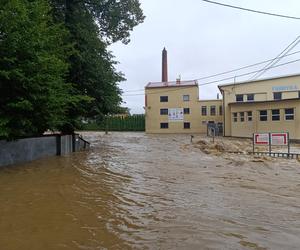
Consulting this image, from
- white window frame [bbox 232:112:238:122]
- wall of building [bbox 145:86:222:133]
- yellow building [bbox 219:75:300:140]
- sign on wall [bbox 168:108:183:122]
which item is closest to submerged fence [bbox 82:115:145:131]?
wall of building [bbox 145:86:222:133]

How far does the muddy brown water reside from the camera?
4.34 meters

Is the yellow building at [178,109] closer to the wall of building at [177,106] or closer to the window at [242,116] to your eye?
the wall of building at [177,106]

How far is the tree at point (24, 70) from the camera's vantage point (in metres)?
9.41

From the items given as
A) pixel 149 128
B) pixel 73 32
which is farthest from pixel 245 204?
pixel 149 128

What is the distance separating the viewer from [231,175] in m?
10.1

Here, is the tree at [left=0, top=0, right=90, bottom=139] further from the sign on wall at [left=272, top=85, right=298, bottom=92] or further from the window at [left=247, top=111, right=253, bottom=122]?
the sign on wall at [left=272, top=85, right=298, bottom=92]

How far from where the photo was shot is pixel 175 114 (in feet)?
146

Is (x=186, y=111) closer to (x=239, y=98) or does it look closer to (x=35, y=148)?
(x=239, y=98)

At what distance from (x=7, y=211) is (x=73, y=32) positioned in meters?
13.2

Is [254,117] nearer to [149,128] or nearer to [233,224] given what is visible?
[149,128]

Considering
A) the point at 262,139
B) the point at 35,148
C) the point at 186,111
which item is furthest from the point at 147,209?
the point at 186,111

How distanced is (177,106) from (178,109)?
47cm

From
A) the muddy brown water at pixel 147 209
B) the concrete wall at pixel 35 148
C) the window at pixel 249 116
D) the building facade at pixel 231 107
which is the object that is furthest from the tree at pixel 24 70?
the window at pixel 249 116

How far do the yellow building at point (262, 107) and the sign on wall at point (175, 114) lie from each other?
8.94 meters
